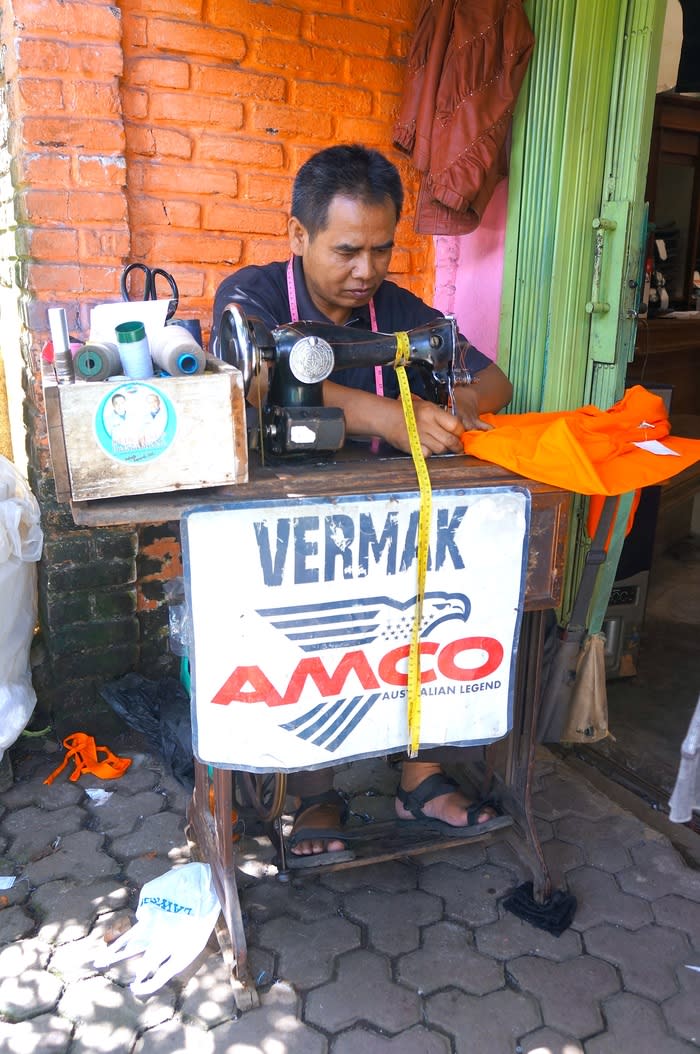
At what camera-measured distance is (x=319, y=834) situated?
2229mm

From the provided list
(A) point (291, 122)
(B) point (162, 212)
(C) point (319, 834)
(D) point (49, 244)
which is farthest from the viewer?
(A) point (291, 122)

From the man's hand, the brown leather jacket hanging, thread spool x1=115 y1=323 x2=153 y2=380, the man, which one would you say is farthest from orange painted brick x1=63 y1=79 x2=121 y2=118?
the man's hand

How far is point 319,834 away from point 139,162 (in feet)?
6.79

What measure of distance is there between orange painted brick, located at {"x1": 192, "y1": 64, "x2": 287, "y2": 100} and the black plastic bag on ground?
194 cm

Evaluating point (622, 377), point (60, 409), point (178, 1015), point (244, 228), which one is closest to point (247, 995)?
point (178, 1015)

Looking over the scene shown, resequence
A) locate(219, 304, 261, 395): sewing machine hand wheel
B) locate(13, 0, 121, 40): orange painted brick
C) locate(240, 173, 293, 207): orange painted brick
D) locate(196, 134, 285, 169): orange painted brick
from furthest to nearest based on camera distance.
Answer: locate(240, 173, 293, 207): orange painted brick → locate(196, 134, 285, 169): orange painted brick → locate(13, 0, 121, 40): orange painted brick → locate(219, 304, 261, 395): sewing machine hand wheel

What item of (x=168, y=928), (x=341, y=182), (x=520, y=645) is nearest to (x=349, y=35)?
(x=341, y=182)

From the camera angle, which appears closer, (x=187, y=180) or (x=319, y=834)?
(x=319, y=834)

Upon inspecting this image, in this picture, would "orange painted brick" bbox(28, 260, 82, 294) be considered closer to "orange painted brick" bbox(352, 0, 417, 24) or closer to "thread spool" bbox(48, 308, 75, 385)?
"thread spool" bbox(48, 308, 75, 385)

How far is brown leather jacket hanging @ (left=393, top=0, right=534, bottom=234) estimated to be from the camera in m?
2.68

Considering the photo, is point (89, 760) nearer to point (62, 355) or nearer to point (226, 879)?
point (226, 879)

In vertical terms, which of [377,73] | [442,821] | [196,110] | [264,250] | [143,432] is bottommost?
[442,821]

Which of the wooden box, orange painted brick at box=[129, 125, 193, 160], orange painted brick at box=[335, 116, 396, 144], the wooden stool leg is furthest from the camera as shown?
orange painted brick at box=[335, 116, 396, 144]

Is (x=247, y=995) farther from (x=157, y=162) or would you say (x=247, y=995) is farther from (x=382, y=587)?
(x=157, y=162)
